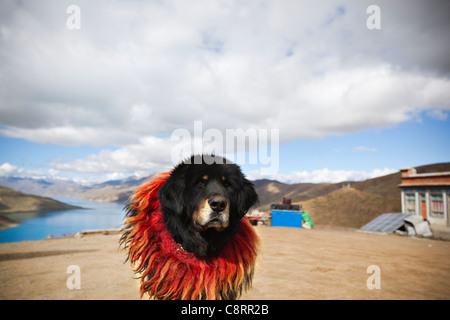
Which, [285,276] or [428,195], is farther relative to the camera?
[428,195]

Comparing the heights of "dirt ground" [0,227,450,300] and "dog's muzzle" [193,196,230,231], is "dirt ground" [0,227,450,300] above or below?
below

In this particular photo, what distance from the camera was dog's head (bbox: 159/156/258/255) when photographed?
2301 mm

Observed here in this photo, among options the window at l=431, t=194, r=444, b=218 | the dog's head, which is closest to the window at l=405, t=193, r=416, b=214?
the window at l=431, t=194, r=444, b=218

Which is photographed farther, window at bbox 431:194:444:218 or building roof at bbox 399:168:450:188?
building roof at bbox 399:168:450:188

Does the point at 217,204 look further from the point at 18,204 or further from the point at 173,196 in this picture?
the point at 18,204

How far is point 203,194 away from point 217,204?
24 centimetres

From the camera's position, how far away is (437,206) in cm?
1953

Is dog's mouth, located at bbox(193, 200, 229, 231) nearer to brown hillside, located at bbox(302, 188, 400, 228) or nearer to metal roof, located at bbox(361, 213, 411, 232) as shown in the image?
metal roof, located at bbox(361, 213, 411, 232)

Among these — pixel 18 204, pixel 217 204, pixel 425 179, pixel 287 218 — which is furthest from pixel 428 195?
pixel 18 204

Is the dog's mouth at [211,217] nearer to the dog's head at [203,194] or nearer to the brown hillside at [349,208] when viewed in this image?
the dog's head at [203,194]

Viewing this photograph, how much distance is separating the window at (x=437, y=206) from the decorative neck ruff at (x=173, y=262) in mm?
22874

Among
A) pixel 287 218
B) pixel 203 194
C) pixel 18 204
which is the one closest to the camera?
pixel 203 194

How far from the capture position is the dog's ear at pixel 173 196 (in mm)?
2438

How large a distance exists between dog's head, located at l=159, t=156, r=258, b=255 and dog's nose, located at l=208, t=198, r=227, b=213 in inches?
1.6
